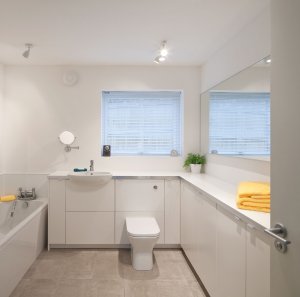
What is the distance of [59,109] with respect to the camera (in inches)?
140

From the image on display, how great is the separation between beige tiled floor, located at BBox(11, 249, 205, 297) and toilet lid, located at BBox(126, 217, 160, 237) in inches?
16.3

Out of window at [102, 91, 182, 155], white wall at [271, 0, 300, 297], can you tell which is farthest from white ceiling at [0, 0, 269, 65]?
white wall at [271, 0, 300, 297]

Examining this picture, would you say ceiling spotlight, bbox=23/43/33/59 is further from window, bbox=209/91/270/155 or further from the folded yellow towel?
window, bbox=209/91/270/155

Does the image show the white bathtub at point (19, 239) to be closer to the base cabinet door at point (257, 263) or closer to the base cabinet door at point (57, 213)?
the base cabinet door at point (57, 213)

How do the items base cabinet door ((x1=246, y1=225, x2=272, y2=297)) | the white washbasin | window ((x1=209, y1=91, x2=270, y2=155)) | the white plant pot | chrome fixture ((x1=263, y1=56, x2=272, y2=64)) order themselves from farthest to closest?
the white plant pot → the white washbasin → window ((x1=209, y1=91, x2=270, y2=155)) → chrome fixture ((x1=263, y1=56, x2=272, y2=64)) → base cabinet door ((x1=246, y1=225, x2=272, y2=297))

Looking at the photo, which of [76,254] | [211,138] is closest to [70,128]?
[76,254]

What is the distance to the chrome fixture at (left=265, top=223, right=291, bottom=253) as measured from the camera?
3.12ft

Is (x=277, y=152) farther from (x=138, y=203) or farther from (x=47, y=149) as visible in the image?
(x=47, y=149)

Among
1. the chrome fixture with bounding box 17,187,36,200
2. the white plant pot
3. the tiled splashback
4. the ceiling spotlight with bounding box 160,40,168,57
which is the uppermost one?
the ceiling spotlight with bounding box 160,40,168,57

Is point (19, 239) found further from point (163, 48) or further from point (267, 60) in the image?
point (267, 60)

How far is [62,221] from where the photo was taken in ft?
10.2

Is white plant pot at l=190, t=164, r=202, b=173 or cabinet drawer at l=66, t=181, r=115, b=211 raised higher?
white plant pot at l=190, t=164, r=202, b=173

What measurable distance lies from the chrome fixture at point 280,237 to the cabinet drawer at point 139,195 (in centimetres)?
216

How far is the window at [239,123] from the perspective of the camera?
2057 mm
